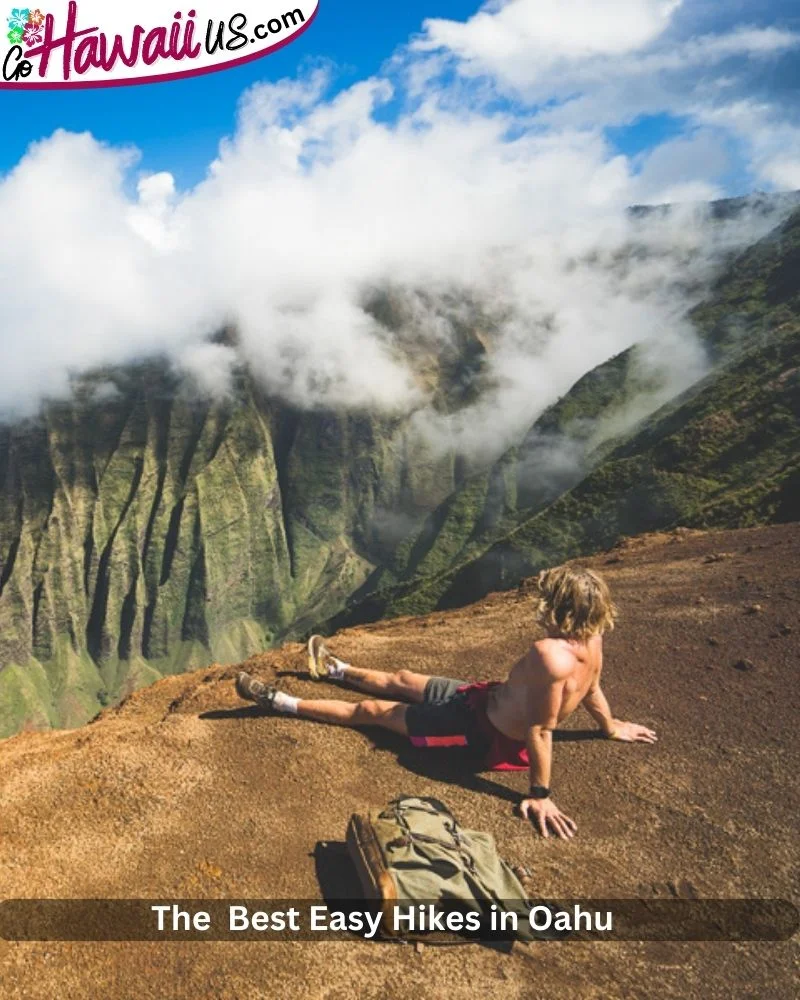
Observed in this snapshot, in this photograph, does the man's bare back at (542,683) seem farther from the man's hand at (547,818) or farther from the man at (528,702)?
the man's hand at (547,818)

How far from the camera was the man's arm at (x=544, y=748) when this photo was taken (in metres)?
8.06

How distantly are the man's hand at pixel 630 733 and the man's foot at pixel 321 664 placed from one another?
4.72 metres

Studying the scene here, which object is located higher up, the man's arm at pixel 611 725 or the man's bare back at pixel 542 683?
the man's bare back at pixel 542 683

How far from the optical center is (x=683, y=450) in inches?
1882

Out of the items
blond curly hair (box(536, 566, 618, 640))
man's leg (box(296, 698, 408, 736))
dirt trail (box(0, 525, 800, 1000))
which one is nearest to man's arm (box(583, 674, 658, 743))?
dirt trail (box(0, 525, 800, 1000))

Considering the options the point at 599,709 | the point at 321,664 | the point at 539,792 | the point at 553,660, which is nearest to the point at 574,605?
the point at 553,660

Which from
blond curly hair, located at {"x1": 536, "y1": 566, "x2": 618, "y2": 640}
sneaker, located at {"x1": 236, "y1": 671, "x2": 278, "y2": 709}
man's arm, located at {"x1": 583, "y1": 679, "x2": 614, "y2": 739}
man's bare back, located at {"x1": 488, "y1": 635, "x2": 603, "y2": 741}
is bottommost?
man's arm, located at {"x1": 583, "y1": 679, "x2": 614, "y2": 739}

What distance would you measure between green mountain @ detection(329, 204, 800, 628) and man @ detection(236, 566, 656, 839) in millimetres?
22081

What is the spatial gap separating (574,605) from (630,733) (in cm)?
342

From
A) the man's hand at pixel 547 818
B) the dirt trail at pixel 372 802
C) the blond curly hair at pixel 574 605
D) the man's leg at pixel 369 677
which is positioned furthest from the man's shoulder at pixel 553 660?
the man's leg at pixel 369 677

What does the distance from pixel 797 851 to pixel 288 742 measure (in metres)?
6.80

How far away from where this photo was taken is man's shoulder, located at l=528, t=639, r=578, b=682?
8.05 m

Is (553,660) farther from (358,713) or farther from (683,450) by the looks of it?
(683,450)

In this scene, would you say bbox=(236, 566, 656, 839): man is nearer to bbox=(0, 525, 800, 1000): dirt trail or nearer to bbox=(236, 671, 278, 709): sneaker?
Result: bbox=(236, 671, 278, 709): sneaker
